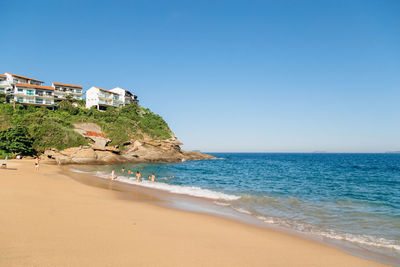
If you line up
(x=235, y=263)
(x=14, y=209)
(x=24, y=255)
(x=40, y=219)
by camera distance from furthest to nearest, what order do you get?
(x=14, y=209) → (x=40, y=219) → (x=235, y=263) → (x=24, y=255)

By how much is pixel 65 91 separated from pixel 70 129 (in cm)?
3520

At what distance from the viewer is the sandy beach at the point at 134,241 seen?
560 cm

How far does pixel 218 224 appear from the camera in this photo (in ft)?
33.5

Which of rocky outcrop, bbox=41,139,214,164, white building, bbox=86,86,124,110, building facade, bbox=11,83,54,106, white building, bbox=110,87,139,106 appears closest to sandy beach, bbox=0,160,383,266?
rocky outcrop, bbox=41,139,214,164

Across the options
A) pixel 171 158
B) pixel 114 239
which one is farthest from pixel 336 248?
pixel 171 158

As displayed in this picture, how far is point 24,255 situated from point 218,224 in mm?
7121

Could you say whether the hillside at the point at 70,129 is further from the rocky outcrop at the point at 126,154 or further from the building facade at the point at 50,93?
the building facade at the point at 50,93

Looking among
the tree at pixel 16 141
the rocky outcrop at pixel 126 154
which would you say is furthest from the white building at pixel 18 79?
the rocky outcrop at pixel 126 154

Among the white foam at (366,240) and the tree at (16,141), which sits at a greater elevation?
the tree at (16,141)

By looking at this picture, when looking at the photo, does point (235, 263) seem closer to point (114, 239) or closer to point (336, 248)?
point (114, 239)

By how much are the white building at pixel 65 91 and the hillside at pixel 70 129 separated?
416 inches

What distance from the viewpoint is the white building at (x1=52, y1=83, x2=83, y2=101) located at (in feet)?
238

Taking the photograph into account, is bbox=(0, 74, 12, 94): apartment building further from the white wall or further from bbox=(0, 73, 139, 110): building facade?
the white wall

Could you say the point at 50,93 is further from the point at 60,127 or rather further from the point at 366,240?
the point at 366,240
